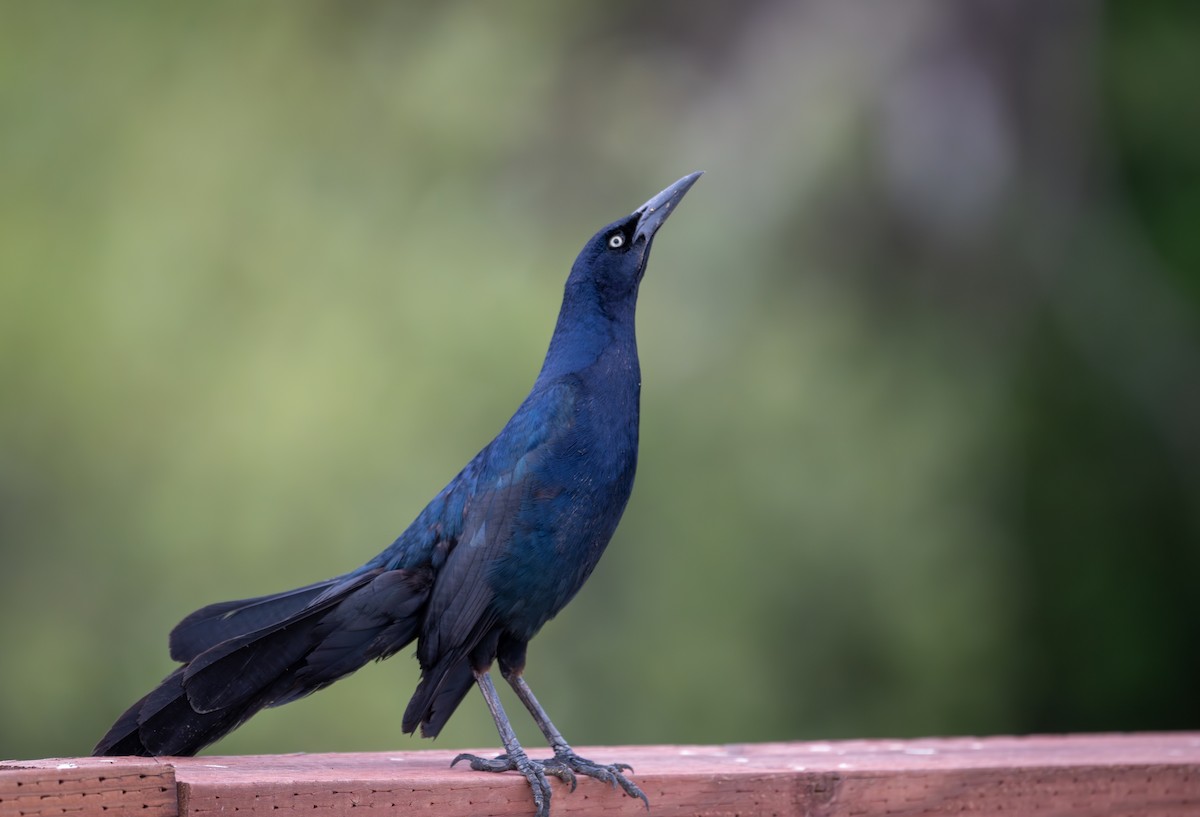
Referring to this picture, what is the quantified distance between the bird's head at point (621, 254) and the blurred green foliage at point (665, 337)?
11.8 feet

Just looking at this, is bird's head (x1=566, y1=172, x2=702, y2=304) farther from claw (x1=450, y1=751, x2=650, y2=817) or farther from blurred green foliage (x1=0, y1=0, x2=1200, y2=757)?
blurred green foliage (x1=0, y1=0, x2=1200, y2=757)

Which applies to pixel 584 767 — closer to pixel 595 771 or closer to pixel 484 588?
pixel 595 771

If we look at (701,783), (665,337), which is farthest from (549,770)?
(665,337)

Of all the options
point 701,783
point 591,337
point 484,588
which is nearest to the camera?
point 701,783

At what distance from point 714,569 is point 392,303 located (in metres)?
2.34

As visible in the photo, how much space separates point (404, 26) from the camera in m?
8.09

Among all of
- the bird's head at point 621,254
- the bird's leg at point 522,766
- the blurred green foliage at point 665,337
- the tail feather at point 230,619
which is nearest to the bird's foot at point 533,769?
the bird's leg at point 522,766

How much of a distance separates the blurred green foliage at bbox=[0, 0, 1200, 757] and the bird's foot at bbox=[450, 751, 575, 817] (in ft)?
13.1

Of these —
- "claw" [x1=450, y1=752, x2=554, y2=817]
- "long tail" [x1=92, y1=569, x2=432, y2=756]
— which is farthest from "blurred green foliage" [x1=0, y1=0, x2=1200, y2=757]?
"claw" [x1=450, y1=752, x2=554, y2=817]

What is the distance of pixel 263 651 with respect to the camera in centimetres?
274

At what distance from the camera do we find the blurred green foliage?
22.8ft

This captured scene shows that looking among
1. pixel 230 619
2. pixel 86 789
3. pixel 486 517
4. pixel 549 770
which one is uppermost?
pixel 86 789

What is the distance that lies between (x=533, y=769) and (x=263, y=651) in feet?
1.98

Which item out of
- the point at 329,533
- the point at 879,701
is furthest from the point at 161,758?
the point at 879,701
